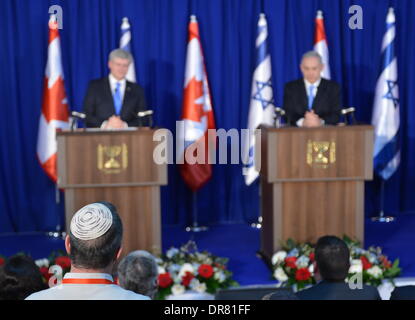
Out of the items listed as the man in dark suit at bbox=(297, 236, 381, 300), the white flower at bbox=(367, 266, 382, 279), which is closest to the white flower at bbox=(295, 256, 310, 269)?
the white flower at bbox=(367, 266, 382, 279)

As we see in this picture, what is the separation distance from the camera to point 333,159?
5.50 m

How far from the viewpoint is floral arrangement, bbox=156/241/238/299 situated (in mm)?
4840

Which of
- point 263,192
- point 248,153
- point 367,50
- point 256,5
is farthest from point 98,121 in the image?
point 367,50

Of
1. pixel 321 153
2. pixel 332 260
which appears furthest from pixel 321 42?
pixel 332 260

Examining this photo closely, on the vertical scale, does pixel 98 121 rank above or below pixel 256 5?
below

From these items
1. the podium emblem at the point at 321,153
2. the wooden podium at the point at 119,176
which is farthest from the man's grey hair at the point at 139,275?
the podium emblem at the point at 321,153

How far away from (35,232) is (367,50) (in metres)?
4.17

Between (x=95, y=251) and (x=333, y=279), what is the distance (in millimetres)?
1417

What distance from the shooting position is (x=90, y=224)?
75.5 inches

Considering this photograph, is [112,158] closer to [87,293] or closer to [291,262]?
[291,262]

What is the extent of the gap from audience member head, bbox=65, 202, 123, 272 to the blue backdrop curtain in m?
5.59
